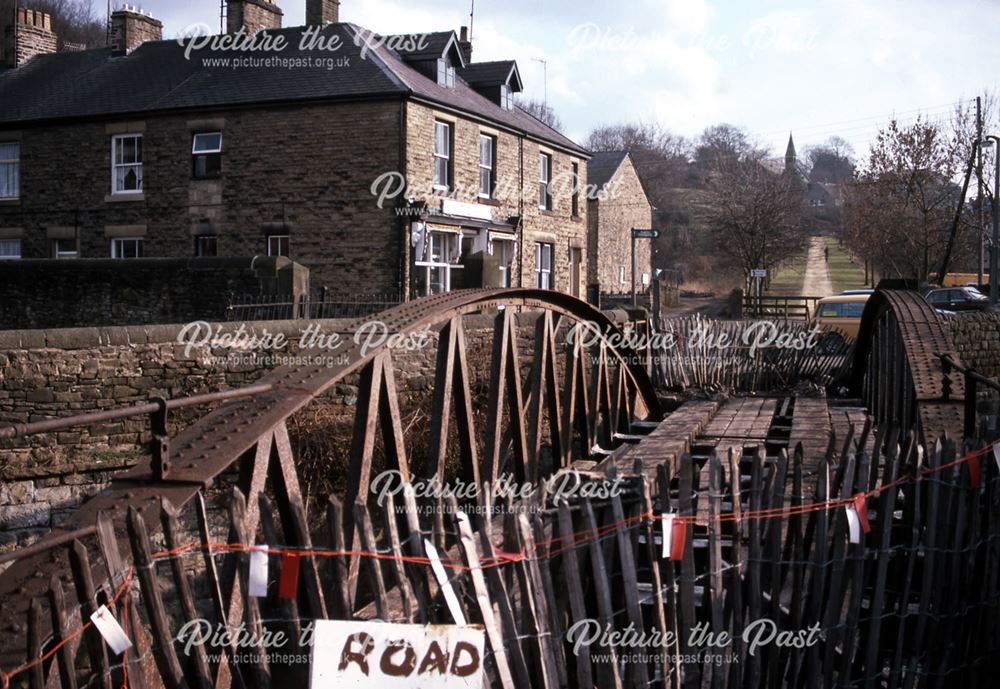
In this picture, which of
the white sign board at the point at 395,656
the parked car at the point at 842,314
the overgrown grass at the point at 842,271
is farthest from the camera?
→ the overgrown grass at the point at 842,271

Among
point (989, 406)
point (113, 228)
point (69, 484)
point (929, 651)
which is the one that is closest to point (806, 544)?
point (929, 651)

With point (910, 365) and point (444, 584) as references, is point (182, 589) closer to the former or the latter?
point (444, 584)

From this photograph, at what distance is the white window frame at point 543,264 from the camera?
28.9m

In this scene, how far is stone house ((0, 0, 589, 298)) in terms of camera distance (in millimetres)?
22422

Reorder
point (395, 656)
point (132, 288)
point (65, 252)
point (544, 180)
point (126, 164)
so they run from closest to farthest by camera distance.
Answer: point (395, 656), point (132, 288), point (126, 164), point (65, 252), point (544, 180)

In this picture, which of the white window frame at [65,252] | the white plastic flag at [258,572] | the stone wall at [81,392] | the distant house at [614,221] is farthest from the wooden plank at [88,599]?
the distant house at [614,221]

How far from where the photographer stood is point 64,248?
25641 mm

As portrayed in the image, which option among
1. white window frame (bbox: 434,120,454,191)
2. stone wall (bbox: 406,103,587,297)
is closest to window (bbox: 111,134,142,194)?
stone wall (bbox: 406,103,587,297)

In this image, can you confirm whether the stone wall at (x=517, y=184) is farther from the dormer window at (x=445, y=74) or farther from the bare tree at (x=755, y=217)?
the bare tree at (x=755, y=217)

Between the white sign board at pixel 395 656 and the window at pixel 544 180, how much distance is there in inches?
1008

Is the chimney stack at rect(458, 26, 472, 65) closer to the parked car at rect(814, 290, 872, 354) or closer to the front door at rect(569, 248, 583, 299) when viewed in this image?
the front door at rect(569, 248, 583, 299)

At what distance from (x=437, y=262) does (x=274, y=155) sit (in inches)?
179

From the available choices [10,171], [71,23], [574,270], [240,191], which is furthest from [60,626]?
[71,23]

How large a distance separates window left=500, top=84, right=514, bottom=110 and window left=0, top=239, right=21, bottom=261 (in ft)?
45.2
